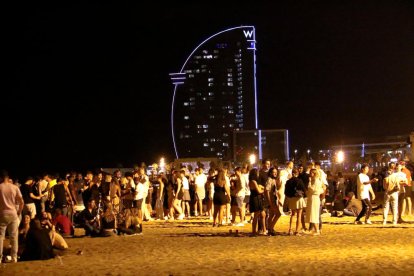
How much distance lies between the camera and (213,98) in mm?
130125

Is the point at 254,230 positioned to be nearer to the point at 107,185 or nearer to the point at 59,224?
the point at 59,224

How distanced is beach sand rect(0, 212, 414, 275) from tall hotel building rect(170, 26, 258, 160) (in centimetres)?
8818

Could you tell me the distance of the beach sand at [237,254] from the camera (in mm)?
10281

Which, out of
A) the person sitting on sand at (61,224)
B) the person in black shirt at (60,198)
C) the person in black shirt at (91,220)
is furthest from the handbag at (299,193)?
the person in black shirt at (60,198)

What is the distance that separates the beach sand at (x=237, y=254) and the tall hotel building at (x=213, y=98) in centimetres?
8818

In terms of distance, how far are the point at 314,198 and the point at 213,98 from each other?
11522cm

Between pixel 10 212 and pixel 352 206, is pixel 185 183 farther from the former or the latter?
pixel 10 212

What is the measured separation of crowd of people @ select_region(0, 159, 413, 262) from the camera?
40.4 ft

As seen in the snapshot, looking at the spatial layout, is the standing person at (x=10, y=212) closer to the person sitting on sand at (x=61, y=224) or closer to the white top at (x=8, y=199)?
the white top at (x=8, y=199)

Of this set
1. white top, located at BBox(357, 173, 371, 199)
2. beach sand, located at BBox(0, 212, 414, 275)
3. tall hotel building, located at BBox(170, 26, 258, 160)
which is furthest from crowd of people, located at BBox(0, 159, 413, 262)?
tall hotel building, located at BBox(170, 26, 258, 160)

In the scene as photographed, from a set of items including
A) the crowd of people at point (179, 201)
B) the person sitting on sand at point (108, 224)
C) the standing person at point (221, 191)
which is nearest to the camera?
the crowd of people at point (179, 201)

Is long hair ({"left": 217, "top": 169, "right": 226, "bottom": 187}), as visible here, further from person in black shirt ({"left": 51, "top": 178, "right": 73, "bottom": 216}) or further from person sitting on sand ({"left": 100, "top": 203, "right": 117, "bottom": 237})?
person in black shirt ({"left": 51, "top": 178, "right": 73, "bottom": 216})

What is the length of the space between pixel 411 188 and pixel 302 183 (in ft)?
21.6

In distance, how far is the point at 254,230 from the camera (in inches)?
610
